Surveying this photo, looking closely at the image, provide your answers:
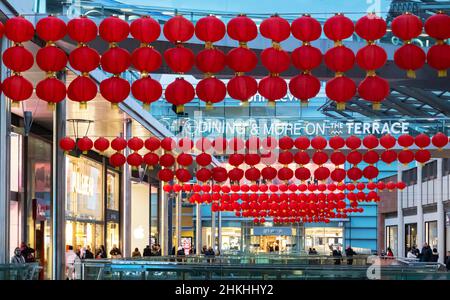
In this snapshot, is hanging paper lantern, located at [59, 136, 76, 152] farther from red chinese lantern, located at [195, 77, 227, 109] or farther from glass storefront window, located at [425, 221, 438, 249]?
glass storefront window, located at [425, 221, 438, 249]

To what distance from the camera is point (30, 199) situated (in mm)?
21594

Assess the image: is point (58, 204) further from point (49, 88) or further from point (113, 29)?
point (113, 29)

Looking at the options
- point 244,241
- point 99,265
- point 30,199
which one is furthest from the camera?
point 244,241

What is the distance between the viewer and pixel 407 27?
912 centimetres

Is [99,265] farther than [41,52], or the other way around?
[99,265]

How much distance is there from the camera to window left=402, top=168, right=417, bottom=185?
131ft

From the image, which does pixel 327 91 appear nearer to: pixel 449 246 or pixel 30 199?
pixel 30 199

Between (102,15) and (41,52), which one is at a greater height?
(102,15)

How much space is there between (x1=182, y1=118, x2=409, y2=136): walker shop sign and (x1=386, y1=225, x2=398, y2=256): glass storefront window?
21941 mm

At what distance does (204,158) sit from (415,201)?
74.2 ft

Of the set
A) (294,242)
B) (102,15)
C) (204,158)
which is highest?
(102,15)

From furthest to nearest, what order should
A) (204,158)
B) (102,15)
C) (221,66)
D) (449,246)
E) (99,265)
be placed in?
(449,246), (204,158), (99,265), (102,15), (221,66)

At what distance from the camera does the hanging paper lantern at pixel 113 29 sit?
930cm
